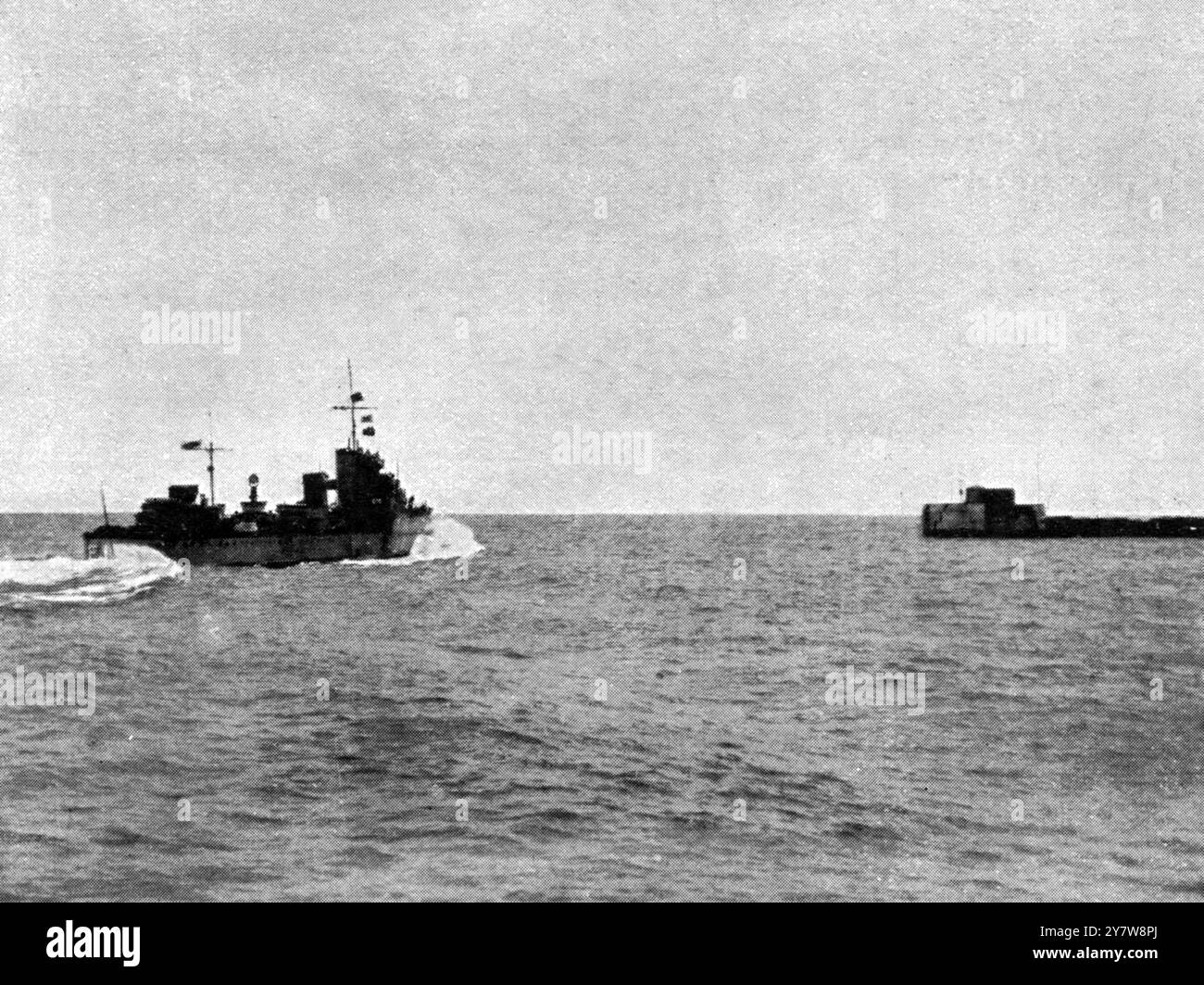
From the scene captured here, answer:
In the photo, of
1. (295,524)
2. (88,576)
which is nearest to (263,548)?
(295,524)

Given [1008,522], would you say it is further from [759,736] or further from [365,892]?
[365,892]

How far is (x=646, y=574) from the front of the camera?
84312mm

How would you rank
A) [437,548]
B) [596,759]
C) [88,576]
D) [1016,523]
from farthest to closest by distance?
[1016,523] → [437,548] → [88,576] → [596,759]

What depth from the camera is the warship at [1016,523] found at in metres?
142

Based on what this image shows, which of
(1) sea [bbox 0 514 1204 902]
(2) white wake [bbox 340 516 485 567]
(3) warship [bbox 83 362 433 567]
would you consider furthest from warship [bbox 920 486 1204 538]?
(1) sea [bbox 0 514 1204 902]

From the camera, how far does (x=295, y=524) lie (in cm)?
8081

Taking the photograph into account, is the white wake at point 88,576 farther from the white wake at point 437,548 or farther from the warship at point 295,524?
the white wake at point 437,548

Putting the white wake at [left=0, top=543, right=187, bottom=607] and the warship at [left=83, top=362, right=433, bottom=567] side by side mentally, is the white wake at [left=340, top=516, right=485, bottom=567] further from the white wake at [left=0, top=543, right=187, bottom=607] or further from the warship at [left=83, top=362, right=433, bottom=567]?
the white wake at [left=0, top=543, right=187, bottom=607]

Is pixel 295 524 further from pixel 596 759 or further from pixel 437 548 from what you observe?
pixel 596 759

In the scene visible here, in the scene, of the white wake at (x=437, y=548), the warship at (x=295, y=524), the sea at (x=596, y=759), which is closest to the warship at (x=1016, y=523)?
the white wake at (x=437, y=548)

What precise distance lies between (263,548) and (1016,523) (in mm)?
100262

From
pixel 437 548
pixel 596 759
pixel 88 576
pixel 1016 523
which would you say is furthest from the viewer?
pixel 1016 523

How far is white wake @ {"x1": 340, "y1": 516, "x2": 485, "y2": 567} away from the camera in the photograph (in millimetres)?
89875
